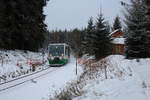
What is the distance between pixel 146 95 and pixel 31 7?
1169 inches

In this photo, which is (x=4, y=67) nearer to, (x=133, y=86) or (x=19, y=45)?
(x=19, y=45)

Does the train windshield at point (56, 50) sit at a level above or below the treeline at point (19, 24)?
below

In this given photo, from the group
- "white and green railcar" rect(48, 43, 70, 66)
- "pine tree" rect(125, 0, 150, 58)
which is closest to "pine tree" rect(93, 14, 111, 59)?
"white and green railcar" rect(48, 43, 70, 66)

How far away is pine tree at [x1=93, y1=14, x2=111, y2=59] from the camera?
2850cm

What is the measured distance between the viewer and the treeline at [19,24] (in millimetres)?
27125

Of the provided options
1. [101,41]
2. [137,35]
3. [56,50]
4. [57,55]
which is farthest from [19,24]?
[137,35]

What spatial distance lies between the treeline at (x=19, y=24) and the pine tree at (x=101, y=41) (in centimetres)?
976

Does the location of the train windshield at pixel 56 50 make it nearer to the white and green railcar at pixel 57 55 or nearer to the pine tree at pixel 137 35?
the white and green railcar at pixel 57 55

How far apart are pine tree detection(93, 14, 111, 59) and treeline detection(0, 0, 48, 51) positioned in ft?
32.0

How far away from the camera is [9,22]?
92.9 feet

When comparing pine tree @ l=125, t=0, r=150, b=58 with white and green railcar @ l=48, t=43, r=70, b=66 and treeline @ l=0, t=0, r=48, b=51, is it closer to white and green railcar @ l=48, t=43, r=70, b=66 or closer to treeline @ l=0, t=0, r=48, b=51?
white and green railcar @ l=48, t=43, r=70, b=66

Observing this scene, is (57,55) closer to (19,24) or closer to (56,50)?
(56,50)

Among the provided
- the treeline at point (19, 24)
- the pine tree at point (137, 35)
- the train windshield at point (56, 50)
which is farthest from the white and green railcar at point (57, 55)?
the pine tree at point (137, 35)

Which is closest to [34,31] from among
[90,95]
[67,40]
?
[90,95]
